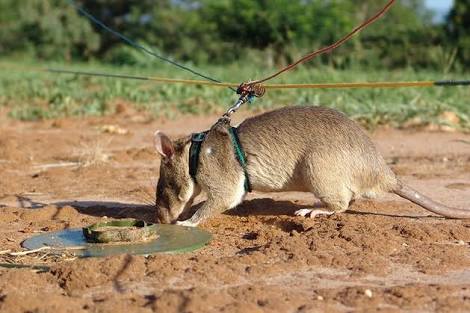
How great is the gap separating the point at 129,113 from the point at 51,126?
50.4 inches

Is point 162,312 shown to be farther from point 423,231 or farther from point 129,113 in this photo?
point 129,113

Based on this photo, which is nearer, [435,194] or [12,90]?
[435,194]

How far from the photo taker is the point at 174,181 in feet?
19.6

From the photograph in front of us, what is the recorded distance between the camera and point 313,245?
4.92m

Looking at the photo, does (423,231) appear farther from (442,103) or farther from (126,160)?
(442,103)

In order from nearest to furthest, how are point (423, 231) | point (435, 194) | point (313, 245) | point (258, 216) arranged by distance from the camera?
point (313, 245) < point (423, 231) < point (258, 216) < point (435, 194)

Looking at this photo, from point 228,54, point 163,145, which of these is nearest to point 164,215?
point 163,145

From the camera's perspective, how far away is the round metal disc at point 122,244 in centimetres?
488

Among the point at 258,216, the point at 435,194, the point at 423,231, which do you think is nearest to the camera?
the point at 423,231

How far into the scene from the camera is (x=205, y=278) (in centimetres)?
427

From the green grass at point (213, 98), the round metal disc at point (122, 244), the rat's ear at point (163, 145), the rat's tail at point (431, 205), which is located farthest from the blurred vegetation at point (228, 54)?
the round metal disc at point (122, 244)

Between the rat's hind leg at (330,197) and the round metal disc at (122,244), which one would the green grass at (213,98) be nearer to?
the rat's hind leg at (330,197)

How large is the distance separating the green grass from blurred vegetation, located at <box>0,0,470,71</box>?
175 centimetres

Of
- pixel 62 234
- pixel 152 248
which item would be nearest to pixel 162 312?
pixel 152 248
